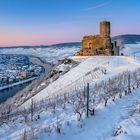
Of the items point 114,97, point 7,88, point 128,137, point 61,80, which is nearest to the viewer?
point 128,137

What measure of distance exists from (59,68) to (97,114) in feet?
143

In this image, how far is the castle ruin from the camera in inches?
2608

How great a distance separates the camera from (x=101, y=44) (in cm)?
6756

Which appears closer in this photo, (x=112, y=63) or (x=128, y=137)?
(x=128, y=137)

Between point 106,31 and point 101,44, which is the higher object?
point 106,31

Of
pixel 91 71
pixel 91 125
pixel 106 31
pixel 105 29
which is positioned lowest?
pixel 91 71

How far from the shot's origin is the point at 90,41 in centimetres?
6938

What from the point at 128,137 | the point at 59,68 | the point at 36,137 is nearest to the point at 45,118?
the point at 36,137

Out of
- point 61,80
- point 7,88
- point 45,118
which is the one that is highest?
point 45,118

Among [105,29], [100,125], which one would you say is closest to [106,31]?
[105,29]

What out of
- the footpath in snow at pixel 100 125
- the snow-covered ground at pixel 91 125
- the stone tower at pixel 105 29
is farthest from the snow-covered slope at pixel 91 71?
the footpath in snow at pixel 100 125

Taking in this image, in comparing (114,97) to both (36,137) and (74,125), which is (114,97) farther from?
(36,137)

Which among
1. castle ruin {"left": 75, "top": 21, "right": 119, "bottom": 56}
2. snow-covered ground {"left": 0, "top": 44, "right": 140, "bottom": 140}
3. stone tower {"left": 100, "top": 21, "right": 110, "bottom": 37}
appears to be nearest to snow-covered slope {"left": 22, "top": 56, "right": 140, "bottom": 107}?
castle ruin {"left": 75, "top": 21, "right": 119, "bottom": 56}

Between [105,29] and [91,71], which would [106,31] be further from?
[91,71]
